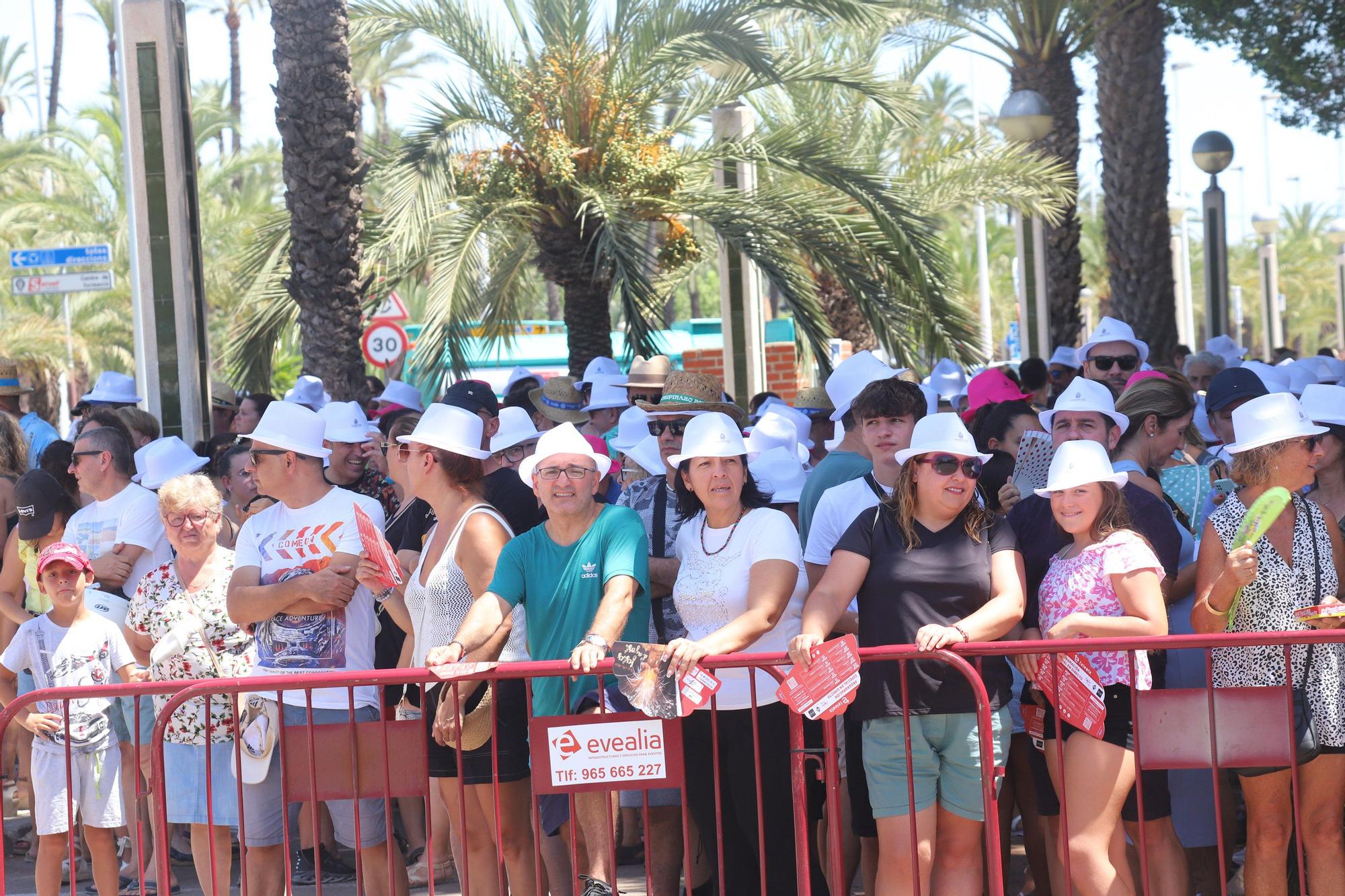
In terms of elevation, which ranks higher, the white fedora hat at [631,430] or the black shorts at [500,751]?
the white fedora hat at [631,430]

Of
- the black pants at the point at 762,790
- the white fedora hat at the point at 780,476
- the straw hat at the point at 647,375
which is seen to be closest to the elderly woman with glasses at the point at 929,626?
the black pants at the point at 762,790

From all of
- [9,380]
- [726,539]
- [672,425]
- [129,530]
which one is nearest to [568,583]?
[726,539]

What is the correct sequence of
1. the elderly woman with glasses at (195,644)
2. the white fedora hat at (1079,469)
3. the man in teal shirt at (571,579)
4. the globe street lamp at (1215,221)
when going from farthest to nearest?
the globe street lamp at (1215,221) < the elderly woman with glasses at (195,644) < the man in teal shirt at (571,579) < the white fedora hat at (1079,469)

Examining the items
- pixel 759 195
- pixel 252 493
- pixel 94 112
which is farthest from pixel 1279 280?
pixel 252 493

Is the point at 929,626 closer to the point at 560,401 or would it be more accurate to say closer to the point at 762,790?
the point at 762,790

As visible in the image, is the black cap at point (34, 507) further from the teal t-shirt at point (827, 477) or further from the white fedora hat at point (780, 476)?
the teal t-shirt at point (827, 477)

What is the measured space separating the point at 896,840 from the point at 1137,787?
0.76m

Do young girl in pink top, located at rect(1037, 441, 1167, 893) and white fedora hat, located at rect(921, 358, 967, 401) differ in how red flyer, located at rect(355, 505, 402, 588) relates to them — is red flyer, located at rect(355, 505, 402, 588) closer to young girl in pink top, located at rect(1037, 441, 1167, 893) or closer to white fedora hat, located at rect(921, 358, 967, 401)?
young girl in pink top, located at rect(1037, 441, 1167, 893)

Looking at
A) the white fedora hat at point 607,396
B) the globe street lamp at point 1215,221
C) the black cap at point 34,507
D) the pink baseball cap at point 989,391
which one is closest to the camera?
the black cap at point 34,507

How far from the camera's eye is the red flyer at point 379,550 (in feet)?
16.3

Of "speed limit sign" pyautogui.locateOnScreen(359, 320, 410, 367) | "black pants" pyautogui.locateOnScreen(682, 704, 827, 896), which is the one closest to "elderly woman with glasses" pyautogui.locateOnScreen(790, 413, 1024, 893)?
"black pants" pyautogui.locateOnScreen(682, 704, 827, 896)

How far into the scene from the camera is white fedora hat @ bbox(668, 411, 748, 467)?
16.8 feet

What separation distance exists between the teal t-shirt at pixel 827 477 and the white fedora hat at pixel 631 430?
79.5 inches

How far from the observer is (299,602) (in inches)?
208
